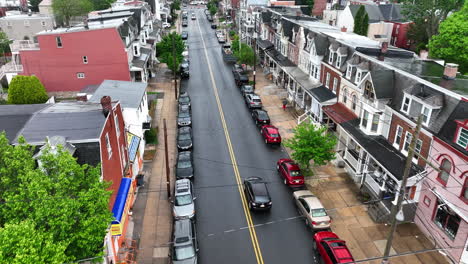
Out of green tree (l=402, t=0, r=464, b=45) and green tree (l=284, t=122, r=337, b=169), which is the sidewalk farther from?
green tree (l=402, t=0, r=464, b=45)

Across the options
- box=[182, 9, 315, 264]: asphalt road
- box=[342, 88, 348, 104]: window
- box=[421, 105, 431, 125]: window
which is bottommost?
box=[182, 9, 315, 264]: asphalt road

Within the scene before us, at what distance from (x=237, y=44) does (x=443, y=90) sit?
49960 mm

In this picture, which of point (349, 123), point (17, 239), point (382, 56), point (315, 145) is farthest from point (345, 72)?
point (17, 239)

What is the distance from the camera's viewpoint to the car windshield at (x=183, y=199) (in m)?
25.3

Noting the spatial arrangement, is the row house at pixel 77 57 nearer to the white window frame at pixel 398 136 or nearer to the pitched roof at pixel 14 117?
the pitched roof at pixel 14 117

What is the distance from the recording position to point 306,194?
2638 cm

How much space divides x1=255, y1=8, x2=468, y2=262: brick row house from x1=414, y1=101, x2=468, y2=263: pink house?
6cm


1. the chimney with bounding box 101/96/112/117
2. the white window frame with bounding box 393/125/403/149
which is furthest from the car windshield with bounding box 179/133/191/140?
the white window frame with bounding box 393/125/403/149

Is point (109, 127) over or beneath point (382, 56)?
beneath


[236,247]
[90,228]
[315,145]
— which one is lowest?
[236,247]

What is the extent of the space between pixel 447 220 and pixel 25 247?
2306 cm

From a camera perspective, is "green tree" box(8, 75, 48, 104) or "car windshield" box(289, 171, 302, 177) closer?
"car windshield" box(289, 171, 302, 177)

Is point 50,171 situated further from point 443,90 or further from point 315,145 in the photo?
point 443,90

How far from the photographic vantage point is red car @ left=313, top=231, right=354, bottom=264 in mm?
20031
